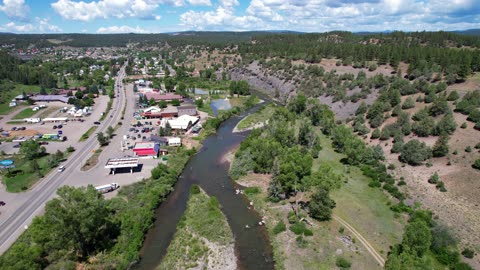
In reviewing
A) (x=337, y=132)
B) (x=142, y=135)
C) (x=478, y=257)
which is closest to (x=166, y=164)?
(x=142, y=135)

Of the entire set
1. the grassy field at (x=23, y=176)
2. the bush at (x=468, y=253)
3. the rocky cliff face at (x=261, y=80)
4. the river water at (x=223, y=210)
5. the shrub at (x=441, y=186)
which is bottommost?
the river water at (x=223, y=210)

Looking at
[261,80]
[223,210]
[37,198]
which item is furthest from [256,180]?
[261,80]

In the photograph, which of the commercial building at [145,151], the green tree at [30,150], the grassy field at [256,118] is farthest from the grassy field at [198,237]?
the grassy field at [256,118]

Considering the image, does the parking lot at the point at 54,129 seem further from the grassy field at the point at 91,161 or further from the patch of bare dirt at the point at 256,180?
the patch of bare dirt at the point at 256,180

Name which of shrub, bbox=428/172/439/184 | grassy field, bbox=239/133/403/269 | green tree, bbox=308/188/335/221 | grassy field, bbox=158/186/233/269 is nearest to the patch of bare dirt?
grassy field, bbox=239/133/403/269

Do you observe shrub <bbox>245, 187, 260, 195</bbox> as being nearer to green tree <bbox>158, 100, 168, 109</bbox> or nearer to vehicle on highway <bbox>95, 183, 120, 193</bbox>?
vehicle on highway <bbox>95, 183, 120, 193</bbox>
